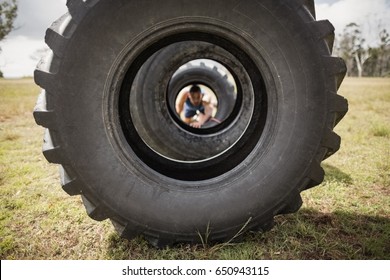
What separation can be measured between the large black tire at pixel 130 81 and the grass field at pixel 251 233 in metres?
0.20

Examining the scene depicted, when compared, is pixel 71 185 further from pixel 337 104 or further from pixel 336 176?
pixel 336 176

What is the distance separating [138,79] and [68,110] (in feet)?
6.52

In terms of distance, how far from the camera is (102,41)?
1422 millimetres

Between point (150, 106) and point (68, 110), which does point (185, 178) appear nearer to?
point (68, 110)

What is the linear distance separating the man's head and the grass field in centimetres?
326

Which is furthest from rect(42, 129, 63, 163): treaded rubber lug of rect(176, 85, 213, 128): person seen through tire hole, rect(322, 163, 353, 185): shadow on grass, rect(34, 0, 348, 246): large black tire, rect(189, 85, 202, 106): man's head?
rect(189, 85, 202, 106): man's head

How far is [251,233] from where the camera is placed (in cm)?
176

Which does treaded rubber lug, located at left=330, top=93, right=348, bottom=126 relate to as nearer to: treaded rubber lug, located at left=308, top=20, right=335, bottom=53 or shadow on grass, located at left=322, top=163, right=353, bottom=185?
treaded rubber lug, located at left=308, top=20, right=335, bottom=53

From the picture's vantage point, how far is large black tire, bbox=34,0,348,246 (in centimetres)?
141

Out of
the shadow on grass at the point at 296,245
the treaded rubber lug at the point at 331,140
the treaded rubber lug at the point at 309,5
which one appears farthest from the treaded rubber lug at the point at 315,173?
the treaded rubber lug at the point at 309,5

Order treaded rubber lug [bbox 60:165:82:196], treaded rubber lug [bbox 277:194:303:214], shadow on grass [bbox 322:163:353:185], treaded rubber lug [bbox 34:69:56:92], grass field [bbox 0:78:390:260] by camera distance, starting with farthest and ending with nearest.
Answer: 1. shadow on grass [bbox 322:163:353:185]
2. grass field [bbox 0:78:390:260]
3. treaded rubber lug [bbox 277:194:303:214]
4. treaded rubber lug [bbox 60:165:82:196]
5. treaded rubber lug [bbox 34:69:56:92]

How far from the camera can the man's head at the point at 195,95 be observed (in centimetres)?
608

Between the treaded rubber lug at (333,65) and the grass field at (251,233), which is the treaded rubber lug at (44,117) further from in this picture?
the treaded rubber lug at (333,65)
